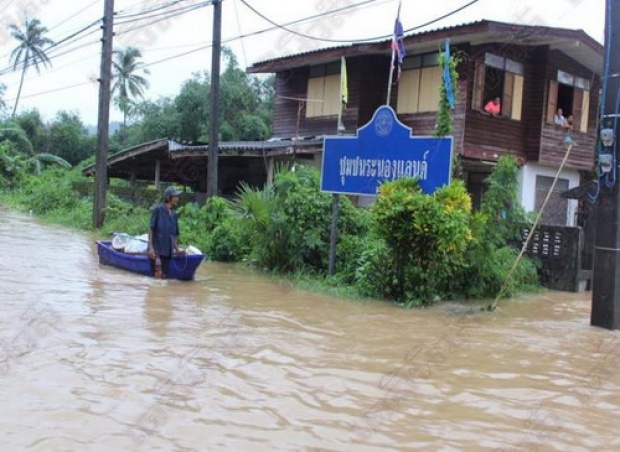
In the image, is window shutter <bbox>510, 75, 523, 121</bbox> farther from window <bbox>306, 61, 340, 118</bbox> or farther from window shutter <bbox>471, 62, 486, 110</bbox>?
window <bbox>306, 61, 340, 118</bbox>

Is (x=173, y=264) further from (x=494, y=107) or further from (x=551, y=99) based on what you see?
(x=551, y=99)

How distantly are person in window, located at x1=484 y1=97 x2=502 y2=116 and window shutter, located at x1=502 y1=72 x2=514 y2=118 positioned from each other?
8.9 inches

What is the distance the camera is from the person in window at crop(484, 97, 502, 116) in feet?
60.3

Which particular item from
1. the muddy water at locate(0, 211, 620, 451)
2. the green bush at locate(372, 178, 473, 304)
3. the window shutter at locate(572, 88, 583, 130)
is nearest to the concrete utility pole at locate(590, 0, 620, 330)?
the muddy water at locate(0, 211, 620, 451)

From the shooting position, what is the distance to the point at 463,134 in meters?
17.8

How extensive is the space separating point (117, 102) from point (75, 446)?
4966 centimetres

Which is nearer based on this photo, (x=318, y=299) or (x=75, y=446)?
(x=75, y=446)

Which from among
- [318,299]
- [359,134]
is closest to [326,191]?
[359,134]

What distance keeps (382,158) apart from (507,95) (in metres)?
9.30

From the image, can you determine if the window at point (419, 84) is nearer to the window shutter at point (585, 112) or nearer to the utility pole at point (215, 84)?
the utility pole at point (215, 84)

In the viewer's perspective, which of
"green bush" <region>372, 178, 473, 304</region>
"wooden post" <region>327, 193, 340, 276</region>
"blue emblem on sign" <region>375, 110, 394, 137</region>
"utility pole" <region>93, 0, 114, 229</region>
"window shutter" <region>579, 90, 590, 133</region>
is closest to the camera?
"green bush" <region>372, 178, 473, 304</region>

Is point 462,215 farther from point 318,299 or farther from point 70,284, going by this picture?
point 70,284

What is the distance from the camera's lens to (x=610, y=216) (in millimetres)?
8852

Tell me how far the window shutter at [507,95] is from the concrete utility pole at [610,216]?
10183 mm
